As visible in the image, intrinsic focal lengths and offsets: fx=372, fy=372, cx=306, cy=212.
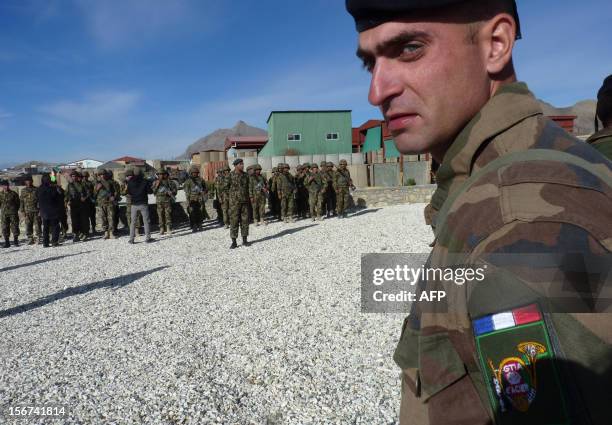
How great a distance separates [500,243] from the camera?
0.54 m

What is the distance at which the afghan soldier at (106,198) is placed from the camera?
10.7 meters

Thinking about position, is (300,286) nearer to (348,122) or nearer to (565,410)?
(565,410)

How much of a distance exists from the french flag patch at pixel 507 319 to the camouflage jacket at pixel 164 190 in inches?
436

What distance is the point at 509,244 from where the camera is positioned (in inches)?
20.8

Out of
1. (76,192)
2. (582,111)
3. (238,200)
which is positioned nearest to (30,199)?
(76,192)

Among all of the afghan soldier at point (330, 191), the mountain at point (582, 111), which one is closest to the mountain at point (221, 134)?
the mountain at point (582, 111)

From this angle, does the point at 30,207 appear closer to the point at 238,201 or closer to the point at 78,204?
the point at 78,204

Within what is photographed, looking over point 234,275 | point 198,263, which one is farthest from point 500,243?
point 198,263

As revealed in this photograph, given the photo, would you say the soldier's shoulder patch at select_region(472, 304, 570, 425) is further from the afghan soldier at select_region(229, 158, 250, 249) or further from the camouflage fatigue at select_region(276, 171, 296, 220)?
the camouflage fatigue at select_region(276, 171, 296, 220)

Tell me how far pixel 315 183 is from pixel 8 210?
897 cm

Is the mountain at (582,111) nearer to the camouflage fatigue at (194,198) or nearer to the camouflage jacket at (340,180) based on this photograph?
the camouflage jacket at (340,180)

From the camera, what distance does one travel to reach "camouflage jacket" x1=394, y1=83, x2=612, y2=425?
49 centimetres

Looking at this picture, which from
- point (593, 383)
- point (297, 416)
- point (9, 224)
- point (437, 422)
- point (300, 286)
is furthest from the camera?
point (9, 224)

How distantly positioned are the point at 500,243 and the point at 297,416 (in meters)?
2.52
